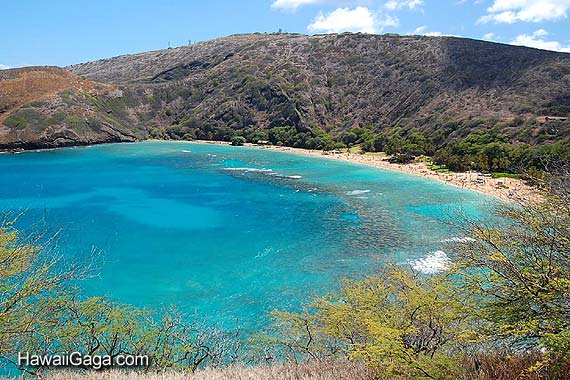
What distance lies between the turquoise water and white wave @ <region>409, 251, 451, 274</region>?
0.64 feet

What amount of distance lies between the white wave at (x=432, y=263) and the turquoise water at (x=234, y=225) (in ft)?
0.64

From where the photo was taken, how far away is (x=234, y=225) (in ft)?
141

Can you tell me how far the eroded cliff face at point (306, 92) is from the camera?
105438 millimetres

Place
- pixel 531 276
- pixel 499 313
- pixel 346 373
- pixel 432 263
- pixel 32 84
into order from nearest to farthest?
pixel 531 276 < pixel 499 313 < pixel 346 373 < pixel 432 263 < pixel 32 84

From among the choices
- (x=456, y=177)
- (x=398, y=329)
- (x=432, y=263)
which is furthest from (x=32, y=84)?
(x=398, y=329)

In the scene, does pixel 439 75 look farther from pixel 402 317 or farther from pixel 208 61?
pixel 402 317

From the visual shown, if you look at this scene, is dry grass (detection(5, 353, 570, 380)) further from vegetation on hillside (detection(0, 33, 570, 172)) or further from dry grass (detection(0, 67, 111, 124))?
dry grass (detection(0, 67, 111, 124))

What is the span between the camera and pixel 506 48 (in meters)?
123

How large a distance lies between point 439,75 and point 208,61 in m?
92.2

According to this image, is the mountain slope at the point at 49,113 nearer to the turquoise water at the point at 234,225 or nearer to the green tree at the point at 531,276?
the turquoise water at the point at 234,225

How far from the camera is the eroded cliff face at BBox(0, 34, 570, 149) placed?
346ft

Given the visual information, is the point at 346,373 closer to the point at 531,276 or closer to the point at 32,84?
the point at 531,276

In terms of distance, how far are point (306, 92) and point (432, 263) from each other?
108810mm

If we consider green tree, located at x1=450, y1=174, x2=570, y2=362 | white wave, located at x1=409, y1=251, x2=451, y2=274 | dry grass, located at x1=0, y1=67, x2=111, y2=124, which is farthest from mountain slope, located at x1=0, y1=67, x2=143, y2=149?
green tree, located at x1=450, y1=174, x2=570, y2=362
